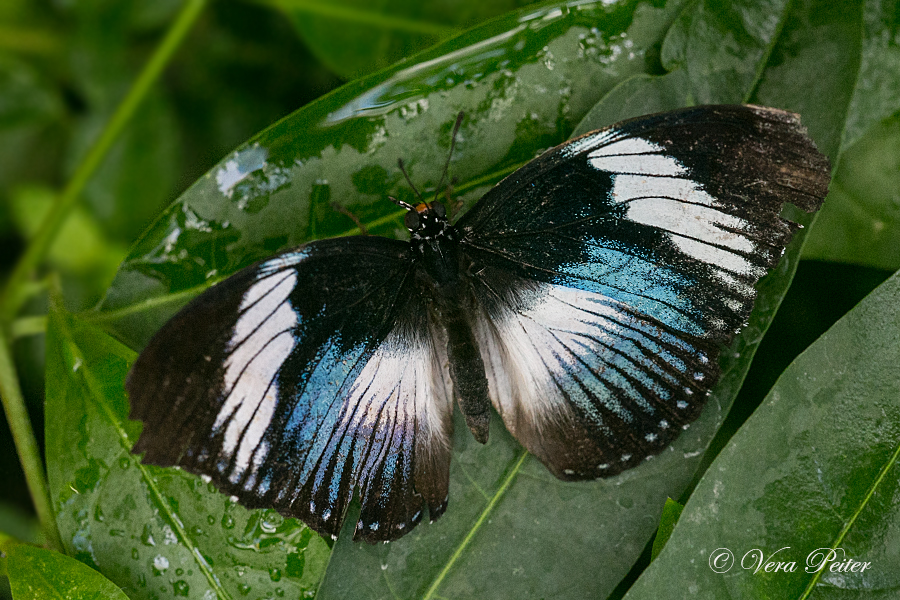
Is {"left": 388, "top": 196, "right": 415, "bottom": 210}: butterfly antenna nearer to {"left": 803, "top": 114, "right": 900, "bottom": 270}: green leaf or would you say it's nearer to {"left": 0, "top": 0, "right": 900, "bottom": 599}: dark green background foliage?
{"left": 0, "top": 0, "right": 900, "bottom": 599}: dark green background foliage

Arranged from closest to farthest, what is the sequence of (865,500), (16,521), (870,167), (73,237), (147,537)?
(865,500) → (147,537) → (870,167) → (16,521) → (73,237)

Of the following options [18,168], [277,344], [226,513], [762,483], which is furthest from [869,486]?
[18,168]

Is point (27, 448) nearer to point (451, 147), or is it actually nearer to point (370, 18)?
point (451, 147)

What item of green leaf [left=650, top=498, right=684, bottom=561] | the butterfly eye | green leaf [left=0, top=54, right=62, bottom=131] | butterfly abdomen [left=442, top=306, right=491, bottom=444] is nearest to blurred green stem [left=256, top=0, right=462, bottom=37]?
the butterfly eye

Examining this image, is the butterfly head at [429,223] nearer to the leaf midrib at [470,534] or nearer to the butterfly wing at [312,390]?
the butterfly wing at [312,390]

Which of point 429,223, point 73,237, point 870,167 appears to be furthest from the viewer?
point 73,237

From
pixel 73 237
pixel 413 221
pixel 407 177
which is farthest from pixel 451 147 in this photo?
pixel 73 237
